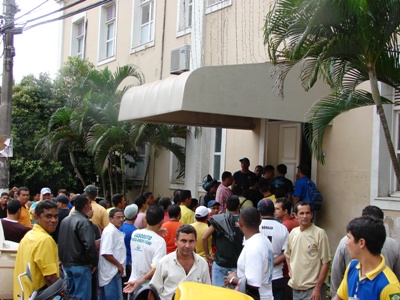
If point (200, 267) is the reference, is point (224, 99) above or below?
above

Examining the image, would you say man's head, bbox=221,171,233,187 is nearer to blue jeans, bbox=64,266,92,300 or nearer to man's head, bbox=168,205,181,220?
man's head, bbox=168,205,181,220

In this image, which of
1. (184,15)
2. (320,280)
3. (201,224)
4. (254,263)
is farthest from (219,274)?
(184,15)

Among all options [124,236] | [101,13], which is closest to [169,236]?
[124,236]

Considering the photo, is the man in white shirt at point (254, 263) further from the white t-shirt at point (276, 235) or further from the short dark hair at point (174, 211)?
the short dark hair at point (174, 211)

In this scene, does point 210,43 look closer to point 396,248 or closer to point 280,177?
point 280,177

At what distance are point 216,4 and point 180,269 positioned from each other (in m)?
9.21

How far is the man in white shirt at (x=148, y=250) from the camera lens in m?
6.51

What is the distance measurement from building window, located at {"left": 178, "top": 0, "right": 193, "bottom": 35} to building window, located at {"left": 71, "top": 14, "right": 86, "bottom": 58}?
277 inches

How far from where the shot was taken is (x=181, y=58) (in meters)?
14.5

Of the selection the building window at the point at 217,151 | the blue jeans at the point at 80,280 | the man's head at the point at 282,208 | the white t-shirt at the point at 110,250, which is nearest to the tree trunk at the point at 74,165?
the building window at the point at 217,151

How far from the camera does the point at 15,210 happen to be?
8.23 m

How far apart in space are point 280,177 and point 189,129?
4098 mm

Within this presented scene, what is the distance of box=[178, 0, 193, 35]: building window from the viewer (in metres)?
15.0

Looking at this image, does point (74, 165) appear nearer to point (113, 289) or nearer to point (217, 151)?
point (217, 151)
